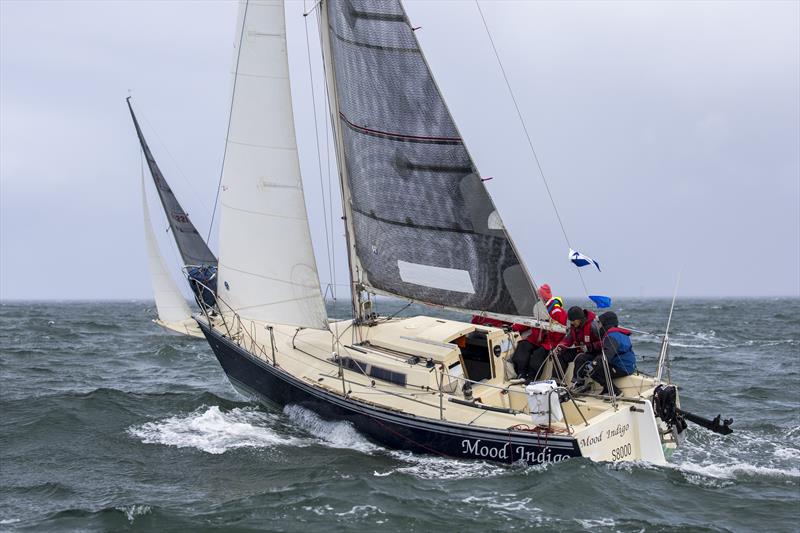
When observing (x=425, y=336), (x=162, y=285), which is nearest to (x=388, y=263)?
(x=425, y=336)

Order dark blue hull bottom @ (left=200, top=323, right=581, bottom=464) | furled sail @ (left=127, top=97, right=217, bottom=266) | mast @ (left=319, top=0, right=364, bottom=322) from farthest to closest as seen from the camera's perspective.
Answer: furled sail @ (left=127, top=97, right=217, bottom=266)
mast @ (left=319, top=0, right=364, bottom=322)
dark blue hull bottom @ (left=200, top=323, right=581, bottom=464)

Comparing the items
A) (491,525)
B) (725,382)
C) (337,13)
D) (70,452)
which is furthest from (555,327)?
(725,382)

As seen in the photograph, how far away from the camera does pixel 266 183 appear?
40.0ft

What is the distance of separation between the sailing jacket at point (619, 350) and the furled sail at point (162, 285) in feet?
41.5

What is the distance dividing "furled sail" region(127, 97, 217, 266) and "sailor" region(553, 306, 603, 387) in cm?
1502

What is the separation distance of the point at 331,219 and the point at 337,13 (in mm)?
3350

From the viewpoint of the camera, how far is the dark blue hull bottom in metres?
9.57

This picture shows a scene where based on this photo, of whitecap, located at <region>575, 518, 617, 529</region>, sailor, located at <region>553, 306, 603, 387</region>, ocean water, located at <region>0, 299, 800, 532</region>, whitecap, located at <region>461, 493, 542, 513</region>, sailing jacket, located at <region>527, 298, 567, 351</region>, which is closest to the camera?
whitecap, located at <region>575, 518, 617, 529</region>

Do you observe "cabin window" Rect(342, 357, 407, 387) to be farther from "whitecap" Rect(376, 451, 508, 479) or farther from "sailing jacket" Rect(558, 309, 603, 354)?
"sailing jacket" Rect(558, 309, 603, 354)

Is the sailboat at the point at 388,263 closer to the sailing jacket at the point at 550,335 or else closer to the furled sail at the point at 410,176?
the furled sail at the point at 410,176

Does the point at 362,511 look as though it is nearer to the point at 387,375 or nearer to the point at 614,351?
the point at 387,375

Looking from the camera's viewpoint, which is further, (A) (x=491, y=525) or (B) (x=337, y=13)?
(B) (x=337, y=13)

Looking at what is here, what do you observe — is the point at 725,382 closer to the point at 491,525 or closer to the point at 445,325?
the point at 445,325

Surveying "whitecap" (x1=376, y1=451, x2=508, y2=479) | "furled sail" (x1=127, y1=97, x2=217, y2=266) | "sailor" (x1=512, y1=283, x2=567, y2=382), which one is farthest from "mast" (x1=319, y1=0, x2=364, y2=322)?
"furled sail" (x1=127, y1=97, x2=217, y2=266)
